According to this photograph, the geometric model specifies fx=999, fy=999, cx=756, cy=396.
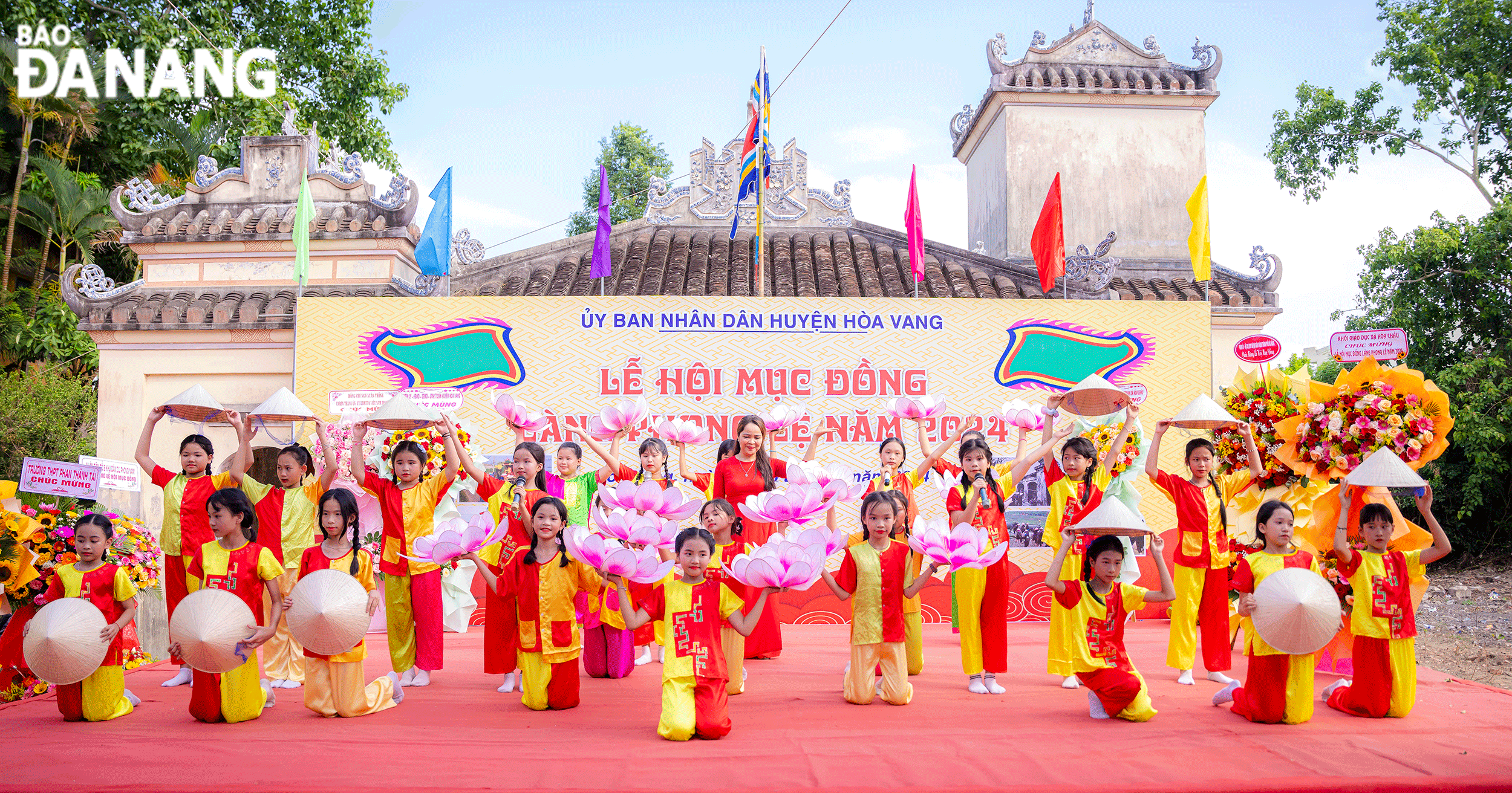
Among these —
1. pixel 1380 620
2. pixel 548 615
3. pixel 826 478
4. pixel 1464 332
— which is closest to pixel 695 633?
pixel 548 615

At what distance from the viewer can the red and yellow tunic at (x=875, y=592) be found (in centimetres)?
431

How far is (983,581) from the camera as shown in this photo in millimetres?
4758

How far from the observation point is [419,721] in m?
3.96

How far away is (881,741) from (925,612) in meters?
3.57

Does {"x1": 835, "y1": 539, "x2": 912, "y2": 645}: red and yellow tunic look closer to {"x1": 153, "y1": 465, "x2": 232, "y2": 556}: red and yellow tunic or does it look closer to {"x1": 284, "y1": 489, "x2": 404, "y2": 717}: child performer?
{"x1": 284, "y1": 489, "x2": 404, "y2": 717}: child performer

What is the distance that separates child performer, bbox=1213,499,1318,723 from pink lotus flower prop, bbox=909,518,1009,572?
106 cm

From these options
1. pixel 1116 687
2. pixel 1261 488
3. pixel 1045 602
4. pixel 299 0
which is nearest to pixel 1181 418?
pixel 1261 488

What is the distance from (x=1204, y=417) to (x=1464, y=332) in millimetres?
7917

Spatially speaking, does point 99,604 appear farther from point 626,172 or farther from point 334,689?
point 626,172

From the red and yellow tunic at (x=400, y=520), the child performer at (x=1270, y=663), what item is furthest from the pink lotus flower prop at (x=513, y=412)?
the child performer at (x=1270, y=663)

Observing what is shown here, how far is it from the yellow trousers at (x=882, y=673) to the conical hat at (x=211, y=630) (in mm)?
2443

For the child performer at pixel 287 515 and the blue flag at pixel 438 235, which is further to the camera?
the blue flag at pixel 438 235

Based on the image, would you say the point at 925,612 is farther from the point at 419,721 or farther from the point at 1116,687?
the point at 419,721

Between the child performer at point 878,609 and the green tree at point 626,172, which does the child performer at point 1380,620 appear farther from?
the green tree at point 626,172
